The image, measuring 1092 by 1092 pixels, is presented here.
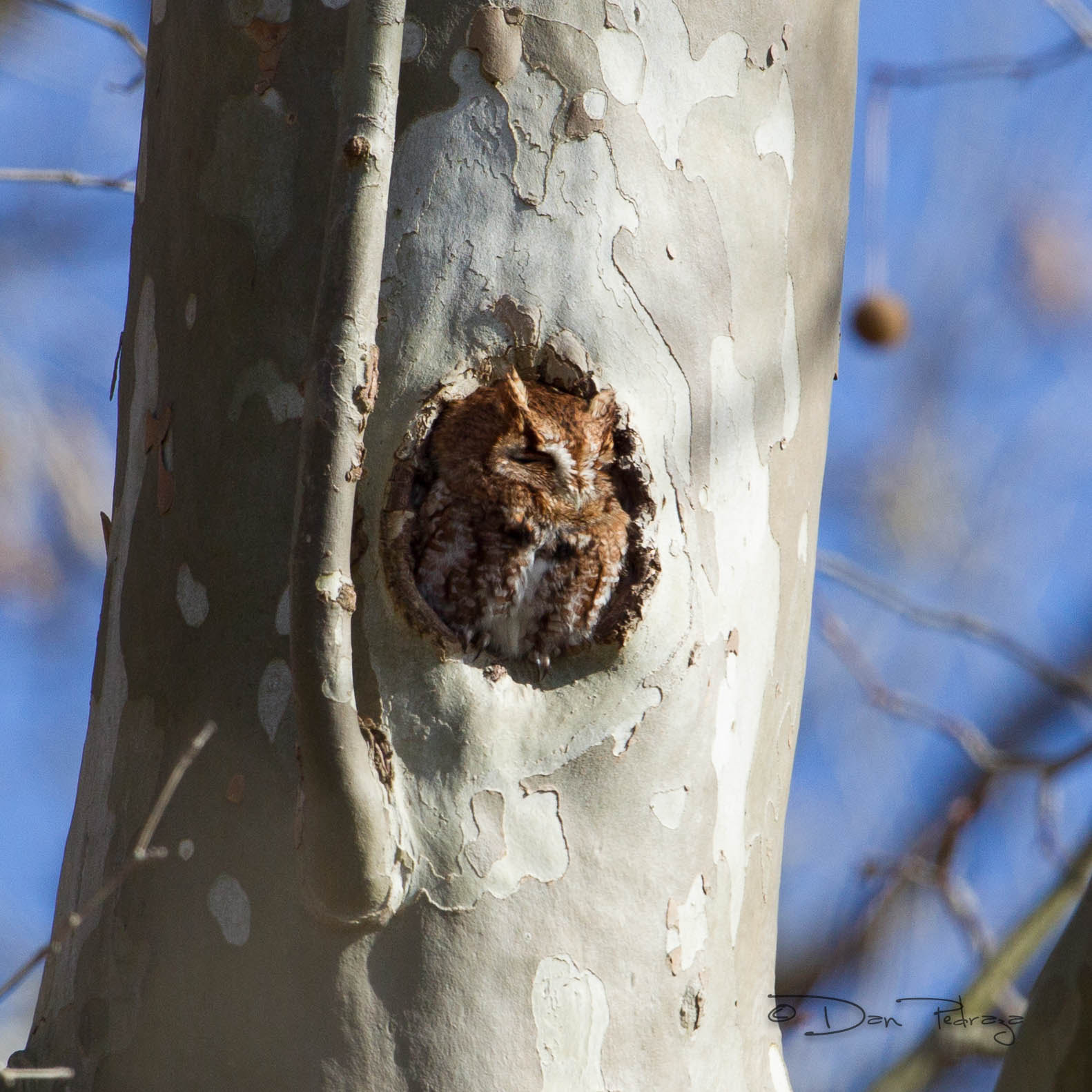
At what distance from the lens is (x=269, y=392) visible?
1.25 m

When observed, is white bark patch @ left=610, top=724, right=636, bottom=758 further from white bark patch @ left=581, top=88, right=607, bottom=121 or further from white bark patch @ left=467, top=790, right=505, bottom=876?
white bark patch @ left=581, top=88, right=607, bottom=121

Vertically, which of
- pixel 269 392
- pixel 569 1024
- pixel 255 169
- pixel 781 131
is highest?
pixel 781 131

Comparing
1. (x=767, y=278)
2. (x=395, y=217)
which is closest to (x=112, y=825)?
(x=395, y=217)

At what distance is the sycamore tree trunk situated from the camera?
1.14m

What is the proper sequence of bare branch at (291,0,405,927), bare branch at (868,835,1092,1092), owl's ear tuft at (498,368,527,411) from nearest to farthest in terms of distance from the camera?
bare branch at (291,0,405,927) < owl's ear tuft at (498,368,527,411) < bare branch at (868,835,1092,1092)

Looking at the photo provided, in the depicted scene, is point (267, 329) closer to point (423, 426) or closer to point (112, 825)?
point (423, 426)

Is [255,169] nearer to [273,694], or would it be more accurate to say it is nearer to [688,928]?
[273,694]

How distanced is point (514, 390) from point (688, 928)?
23.2 inches

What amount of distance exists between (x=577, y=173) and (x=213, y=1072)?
38.4 inches

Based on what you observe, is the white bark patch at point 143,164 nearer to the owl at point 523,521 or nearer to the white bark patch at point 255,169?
the white bark patch at point 255,169

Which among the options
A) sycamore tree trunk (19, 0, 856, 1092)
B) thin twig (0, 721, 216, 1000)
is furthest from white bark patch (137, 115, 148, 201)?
thin twig (0, 721, 216, 1000)

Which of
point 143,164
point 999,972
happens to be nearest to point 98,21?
point 143,164

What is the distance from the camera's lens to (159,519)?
51.8 inches

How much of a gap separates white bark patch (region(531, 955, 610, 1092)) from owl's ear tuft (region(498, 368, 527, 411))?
555mm
